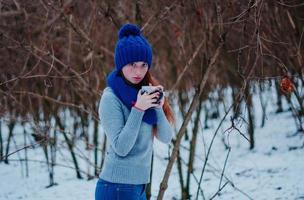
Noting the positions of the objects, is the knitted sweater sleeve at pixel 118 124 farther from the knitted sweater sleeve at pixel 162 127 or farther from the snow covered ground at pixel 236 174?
the snow covered ground at pixel 236 174

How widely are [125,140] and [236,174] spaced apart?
3808mm

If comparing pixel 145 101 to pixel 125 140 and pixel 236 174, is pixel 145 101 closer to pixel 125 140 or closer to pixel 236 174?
pixel 125 140

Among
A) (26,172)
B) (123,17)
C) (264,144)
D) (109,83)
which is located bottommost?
(26,172)

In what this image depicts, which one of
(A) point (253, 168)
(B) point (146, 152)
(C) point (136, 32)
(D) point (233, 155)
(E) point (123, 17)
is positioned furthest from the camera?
(D) point (233, 155)

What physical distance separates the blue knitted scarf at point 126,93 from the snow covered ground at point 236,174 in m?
1.87

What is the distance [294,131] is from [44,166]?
4.33 metres

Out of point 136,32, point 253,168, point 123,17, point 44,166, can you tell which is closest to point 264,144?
point 253,168

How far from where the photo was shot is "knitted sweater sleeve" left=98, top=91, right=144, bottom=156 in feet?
5.99

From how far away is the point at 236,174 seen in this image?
5.36m

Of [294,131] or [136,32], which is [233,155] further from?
[136,32]

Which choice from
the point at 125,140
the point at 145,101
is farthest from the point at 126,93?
the point at 125,140

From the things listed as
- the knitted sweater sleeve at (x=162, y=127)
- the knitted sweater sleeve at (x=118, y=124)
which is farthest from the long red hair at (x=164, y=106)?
the knitted sweater sleeve at (x=118, y=124)

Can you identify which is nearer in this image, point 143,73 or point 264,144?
point 143,73

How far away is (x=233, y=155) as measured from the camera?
21.3 ft
